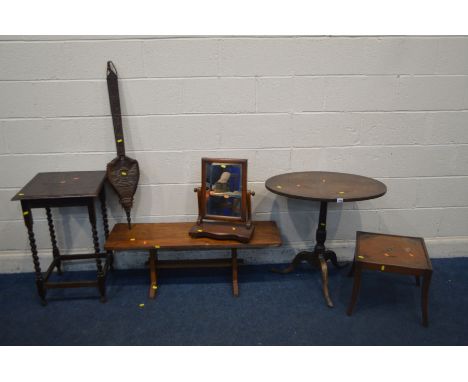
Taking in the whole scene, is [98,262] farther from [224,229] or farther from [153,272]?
[224,229]

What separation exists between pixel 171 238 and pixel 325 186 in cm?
105

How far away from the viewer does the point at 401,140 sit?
268 centimetres

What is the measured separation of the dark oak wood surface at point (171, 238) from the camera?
2445 millimetres

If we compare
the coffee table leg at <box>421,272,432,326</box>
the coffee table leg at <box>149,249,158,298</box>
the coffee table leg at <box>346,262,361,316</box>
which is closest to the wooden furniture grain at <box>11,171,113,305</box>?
the coffee table leg at <box>149,249,158,298</box>

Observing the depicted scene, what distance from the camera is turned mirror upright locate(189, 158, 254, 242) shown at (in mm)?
2469

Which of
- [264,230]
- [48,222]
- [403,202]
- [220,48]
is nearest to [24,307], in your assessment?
[48,222]

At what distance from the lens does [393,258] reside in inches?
89.4

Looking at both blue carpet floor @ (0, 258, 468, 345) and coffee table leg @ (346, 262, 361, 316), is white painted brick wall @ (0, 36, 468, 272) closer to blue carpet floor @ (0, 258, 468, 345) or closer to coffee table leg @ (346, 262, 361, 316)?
blue carpet floor @ (0, 258, 468, 345)

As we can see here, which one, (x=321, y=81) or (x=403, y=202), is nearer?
(x=321, y=81)

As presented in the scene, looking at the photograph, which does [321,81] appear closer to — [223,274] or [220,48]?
[220,48]

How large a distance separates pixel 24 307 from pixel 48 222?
1.85ft

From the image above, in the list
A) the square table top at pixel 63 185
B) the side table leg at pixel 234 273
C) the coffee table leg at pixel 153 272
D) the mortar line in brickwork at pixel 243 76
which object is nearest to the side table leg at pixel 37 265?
the square table top at pixel 63 185

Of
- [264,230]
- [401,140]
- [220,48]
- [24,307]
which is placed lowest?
[24,307]

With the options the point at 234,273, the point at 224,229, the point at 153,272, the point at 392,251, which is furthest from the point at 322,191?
the point at 153,272
